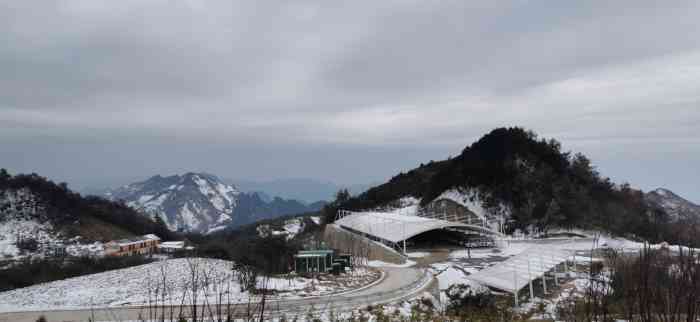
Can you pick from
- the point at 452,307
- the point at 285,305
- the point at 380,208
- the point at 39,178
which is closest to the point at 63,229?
the point at 39,178

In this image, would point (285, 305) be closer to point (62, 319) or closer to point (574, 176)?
point (62, 319)

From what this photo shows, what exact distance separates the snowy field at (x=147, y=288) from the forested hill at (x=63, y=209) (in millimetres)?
36099

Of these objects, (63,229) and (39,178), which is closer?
(63,229)

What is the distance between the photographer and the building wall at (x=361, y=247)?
82.8 ft

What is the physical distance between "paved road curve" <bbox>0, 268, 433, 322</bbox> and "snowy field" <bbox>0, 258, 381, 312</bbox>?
72cm

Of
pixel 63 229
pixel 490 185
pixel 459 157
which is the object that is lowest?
pixel 63 229

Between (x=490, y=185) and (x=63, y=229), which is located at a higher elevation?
Answer: (x=490, y=185)

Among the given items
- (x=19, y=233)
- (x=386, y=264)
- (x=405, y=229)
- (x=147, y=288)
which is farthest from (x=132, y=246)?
(x=386, y=264)

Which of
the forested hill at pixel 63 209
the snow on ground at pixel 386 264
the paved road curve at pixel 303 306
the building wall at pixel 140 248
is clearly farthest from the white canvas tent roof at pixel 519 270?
the forested hill at pixel 63 209

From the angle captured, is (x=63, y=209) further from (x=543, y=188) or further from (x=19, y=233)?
(x=543, y=188)

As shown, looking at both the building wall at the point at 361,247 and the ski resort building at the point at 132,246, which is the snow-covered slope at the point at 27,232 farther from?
the building wall at the point at 361,247

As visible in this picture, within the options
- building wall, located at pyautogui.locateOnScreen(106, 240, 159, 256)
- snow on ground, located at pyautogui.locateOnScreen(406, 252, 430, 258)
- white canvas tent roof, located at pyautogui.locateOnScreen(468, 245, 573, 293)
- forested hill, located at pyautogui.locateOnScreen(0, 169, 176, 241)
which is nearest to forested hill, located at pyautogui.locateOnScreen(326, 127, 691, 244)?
snow on ground, located at pyautogui.locateOnScreen(406, 252, 430, 258)

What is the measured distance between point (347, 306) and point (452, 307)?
356cm

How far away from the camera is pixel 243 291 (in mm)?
15742
